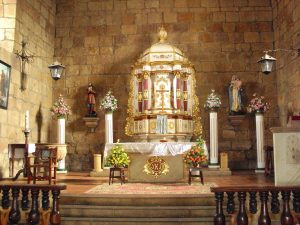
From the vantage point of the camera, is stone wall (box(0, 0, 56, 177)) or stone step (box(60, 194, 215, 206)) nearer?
stone step (box(60, 194, 215, 206))

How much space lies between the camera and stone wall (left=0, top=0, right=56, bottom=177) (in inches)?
346

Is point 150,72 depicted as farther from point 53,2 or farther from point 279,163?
point 279,163

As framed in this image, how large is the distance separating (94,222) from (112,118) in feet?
19.8

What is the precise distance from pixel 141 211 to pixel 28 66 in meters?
6.06

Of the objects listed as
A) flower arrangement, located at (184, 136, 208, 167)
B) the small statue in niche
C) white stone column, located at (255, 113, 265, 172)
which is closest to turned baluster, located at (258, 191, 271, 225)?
flower arrangement, located at (184, 136, 208, 167)

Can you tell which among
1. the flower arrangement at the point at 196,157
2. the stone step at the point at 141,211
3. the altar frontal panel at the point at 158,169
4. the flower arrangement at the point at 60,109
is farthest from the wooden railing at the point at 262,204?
the flower arrangement at the point at 60,109

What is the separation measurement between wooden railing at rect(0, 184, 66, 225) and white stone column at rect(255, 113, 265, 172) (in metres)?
7.33

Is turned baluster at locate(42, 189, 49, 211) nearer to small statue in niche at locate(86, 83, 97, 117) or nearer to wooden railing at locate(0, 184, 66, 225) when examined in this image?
wooden railing at locate(0, 184, 66, 225)

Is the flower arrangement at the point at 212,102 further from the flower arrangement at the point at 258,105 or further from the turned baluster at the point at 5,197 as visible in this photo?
the turned baluster at the point at 5,197

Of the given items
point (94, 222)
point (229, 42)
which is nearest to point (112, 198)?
point (94, 222)

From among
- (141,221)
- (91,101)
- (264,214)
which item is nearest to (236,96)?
(91,101)

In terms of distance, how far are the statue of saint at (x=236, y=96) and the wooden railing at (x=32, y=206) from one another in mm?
7664

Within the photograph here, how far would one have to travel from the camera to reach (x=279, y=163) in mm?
4449

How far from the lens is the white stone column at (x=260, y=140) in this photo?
33.6 ft
